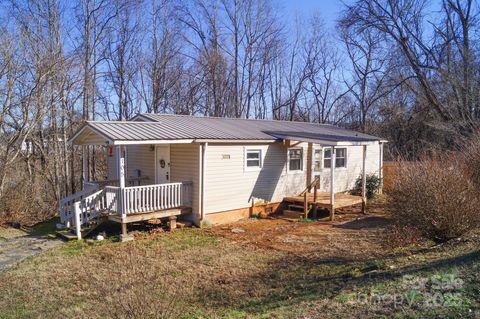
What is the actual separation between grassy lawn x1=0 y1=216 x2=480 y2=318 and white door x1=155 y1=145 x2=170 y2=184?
3.16 meters

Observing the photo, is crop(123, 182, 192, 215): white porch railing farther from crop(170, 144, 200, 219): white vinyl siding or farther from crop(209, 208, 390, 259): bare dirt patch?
crop(209, 208, 390, 259): bare dirt patch

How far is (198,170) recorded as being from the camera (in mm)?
10898

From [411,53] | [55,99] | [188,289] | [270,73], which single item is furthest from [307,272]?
[270,73]

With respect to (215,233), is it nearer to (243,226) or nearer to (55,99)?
(243,226)

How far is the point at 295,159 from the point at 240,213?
10.6 ft

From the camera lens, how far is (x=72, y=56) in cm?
1600

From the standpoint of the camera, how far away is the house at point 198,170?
9.98 m

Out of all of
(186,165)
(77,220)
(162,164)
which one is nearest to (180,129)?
(186,165)

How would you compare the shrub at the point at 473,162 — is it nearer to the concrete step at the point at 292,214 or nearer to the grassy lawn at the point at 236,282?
the grassy lawn at the point at 236,282

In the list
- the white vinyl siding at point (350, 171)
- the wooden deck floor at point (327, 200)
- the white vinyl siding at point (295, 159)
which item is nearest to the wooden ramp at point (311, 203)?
the wooden deck floor at point (327, 200)

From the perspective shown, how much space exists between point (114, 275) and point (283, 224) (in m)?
6.11

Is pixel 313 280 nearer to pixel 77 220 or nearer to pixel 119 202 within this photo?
pixel 119 202

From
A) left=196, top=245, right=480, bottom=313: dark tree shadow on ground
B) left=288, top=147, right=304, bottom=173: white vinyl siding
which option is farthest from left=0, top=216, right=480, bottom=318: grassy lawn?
left=288, top=147, right=304, bottom=173: white vinyl siding

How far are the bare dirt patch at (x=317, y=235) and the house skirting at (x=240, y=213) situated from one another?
1.01 ft
